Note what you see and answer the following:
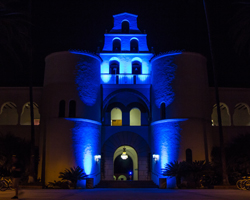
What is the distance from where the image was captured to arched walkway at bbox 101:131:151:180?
83.8 ft

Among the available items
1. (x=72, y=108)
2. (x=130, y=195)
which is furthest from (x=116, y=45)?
(x=130, y=195)

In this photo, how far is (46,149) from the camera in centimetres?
2245

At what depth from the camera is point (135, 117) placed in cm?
2844

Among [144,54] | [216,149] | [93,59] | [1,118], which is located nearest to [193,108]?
[216,149]

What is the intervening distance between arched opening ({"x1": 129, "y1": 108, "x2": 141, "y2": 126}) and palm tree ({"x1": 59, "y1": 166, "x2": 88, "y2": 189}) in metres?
7.87

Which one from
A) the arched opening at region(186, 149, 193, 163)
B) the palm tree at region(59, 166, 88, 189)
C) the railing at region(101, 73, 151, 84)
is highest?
the railing at region(101, 73, 151, 84)

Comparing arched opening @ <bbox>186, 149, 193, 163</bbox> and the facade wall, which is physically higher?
the facade wall

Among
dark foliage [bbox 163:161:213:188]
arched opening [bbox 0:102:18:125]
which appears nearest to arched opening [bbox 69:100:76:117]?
arched opening [bbox 0:102:18:125]

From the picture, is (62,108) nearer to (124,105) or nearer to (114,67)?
(124,105)

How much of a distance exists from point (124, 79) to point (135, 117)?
423cm

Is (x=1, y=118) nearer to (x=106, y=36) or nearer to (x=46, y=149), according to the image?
(x=46, y=149)

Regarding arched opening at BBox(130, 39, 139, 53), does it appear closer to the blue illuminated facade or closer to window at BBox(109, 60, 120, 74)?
the blue illuminated facade

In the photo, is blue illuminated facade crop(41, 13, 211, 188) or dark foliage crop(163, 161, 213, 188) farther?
blue illuminated facade crop(41, 13, 211, 188)

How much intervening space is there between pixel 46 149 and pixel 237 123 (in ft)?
58.3
